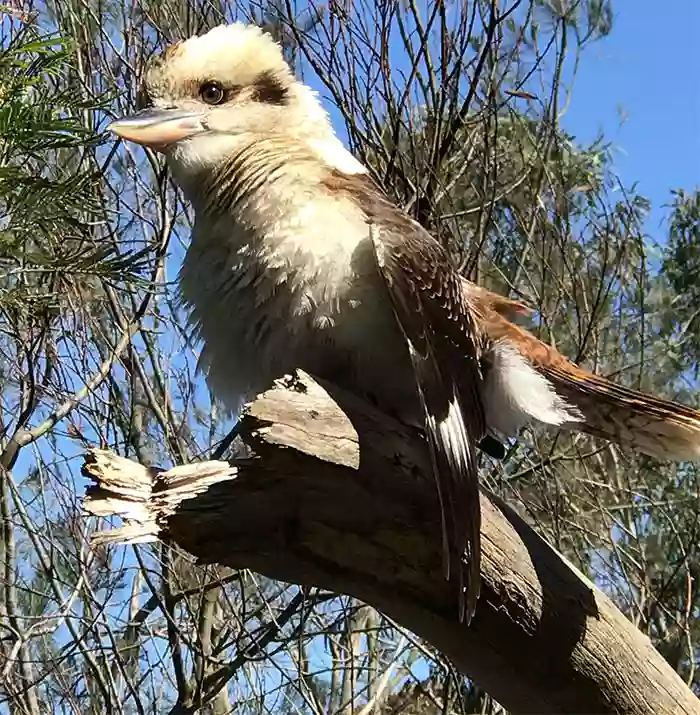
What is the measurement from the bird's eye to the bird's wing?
0.98 feet

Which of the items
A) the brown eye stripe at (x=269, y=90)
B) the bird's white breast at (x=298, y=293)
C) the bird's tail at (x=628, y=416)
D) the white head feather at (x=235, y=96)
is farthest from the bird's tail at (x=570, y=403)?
the brown eye stripe at (x=269, y=90)

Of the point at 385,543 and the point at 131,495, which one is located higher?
the point at 131,495

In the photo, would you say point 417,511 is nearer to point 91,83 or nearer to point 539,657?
point 539,657

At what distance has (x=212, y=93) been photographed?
1865 mm

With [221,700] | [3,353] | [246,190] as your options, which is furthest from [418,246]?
[221,700]

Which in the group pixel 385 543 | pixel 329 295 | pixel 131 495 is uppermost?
pixel 329 295

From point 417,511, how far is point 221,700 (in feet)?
9.70

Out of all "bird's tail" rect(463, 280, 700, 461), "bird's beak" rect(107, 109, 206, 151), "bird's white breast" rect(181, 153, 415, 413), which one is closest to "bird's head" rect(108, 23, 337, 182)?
"bird's beak" rect(107, 109, 206, 151)

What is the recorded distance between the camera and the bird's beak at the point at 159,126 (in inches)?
69.4

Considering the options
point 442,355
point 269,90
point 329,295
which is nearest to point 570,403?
point 442,355

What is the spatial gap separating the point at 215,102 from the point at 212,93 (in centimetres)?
2

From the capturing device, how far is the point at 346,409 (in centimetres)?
147

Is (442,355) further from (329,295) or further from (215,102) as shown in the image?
(215,102)

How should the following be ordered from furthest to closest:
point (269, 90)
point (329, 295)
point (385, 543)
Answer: point (269, 90) < point (329, 295) < point (385, 543)
